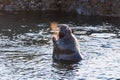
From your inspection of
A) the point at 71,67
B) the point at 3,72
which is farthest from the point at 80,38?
the point at 3,72

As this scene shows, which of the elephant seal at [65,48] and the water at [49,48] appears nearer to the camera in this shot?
the water at [49,48]

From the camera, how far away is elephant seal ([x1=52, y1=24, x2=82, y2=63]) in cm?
2502

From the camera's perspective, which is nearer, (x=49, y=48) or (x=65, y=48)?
(x=65, y=48)

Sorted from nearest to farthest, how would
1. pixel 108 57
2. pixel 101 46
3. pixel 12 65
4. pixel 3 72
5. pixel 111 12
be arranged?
pixel 3 72 < pixel 12 65 < pixel 108 57 < pixel 101 46 < pixel 111 12

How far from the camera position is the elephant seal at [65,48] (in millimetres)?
25016

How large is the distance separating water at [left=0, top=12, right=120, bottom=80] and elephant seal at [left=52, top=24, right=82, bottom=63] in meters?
0.49

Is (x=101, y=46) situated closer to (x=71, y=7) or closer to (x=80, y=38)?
(x=80, y=38)

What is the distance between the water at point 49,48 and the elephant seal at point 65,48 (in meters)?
0.49

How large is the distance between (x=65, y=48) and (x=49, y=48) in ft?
10.1

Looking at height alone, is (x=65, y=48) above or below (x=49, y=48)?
above

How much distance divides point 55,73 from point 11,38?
9.44 metres

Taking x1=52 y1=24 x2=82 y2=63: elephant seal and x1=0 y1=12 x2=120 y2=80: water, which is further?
x1=52 y1=24 x2=82 y2=63: elephant seal

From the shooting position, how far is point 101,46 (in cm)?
2816

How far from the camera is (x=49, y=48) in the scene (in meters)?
27.9
